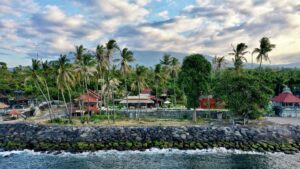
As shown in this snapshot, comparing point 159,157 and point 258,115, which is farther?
point 258,115

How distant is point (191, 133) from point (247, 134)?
29.3 feet

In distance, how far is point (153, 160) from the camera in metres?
37.6

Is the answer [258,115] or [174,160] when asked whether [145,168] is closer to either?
[174,160]

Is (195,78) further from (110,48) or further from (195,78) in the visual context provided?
(110,48)

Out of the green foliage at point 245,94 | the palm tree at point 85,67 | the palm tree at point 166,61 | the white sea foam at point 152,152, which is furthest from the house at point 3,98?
the green foliage at point 245,94

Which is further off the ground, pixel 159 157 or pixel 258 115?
pixel 258 115

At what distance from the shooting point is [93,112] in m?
67.4

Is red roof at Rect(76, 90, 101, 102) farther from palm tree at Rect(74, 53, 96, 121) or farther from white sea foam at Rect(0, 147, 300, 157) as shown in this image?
white sea foam at Rect(0, 147, 300, 157)

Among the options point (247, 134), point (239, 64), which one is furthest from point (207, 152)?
point (239, 64)

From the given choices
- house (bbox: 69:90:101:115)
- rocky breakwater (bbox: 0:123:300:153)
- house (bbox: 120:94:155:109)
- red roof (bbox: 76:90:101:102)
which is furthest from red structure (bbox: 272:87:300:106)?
red roof (bbox: 76:90:101:102)

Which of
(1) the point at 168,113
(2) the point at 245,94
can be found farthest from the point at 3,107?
(2) the point at 245,94

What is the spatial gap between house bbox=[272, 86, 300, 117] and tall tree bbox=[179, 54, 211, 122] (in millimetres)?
17889

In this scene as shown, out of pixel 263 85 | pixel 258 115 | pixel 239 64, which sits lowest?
pixel 258 115

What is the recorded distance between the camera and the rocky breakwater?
4428cm
